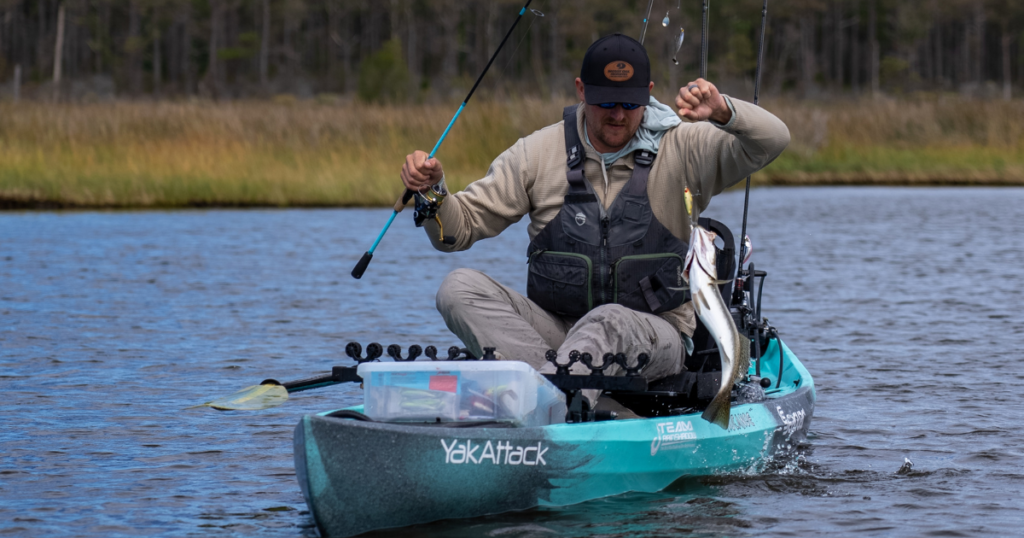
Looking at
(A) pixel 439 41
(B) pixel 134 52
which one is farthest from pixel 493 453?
(A) pixel 439 41

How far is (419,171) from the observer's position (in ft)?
15.5

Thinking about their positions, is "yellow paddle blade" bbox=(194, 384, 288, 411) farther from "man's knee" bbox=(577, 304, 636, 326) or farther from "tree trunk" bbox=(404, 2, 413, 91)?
"tree trunk" bbox=(404, 2, 413, 91)

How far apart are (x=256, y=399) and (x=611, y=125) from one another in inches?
62.3

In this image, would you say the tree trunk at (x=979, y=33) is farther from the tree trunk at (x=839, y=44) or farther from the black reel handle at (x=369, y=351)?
the black reel handle at (x=369, y=351)

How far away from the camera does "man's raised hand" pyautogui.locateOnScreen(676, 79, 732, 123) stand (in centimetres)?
452

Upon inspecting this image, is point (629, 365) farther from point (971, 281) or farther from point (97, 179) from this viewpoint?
point (97, 179)

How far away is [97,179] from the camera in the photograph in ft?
59.5

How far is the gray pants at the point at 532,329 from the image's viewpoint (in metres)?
4.61

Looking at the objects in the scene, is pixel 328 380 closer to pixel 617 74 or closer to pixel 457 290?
pixel 457 290

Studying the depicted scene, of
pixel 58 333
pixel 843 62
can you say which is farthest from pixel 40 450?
pixel 843 62

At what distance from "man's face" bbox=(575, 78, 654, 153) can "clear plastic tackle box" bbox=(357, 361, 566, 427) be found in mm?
1032

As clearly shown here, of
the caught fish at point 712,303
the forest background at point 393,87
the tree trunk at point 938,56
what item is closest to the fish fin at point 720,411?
the caught fish at point 712,303

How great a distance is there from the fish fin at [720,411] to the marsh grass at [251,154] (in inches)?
498

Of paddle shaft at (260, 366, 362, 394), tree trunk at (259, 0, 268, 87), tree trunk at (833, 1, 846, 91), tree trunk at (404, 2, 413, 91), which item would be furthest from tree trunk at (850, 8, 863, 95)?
paddle shaft at (260, 366, 362, 394)
